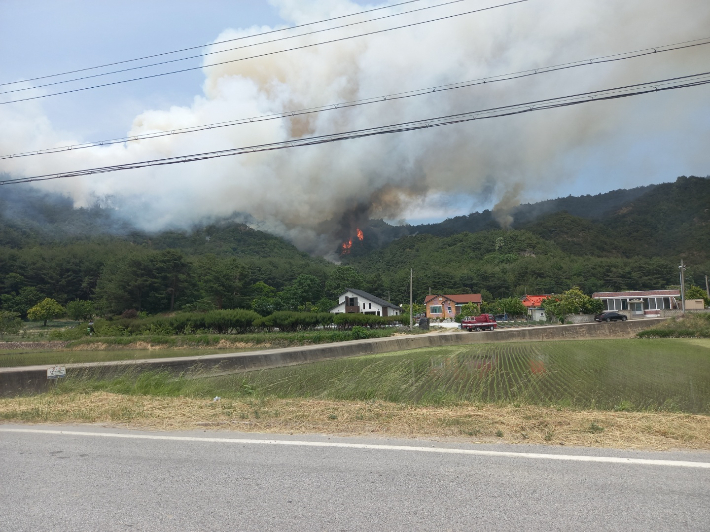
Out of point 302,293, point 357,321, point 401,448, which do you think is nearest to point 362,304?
point 302,293

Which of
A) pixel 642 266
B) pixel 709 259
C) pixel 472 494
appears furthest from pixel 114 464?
pixel 709 259

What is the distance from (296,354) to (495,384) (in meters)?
12.6

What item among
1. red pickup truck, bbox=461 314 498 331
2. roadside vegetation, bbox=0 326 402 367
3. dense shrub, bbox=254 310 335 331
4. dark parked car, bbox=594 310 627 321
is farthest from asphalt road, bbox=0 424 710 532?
dark parked car, bbox=594 310 627 321

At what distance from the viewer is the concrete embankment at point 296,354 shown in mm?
13227

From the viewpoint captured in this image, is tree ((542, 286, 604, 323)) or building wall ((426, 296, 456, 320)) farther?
building wall ((426, 296, 456, 320))

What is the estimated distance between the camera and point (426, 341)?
3769 centimetres

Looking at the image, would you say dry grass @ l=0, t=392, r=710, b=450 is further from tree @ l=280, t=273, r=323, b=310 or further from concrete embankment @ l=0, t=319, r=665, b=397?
tree @ l=280, t=273, r=323, b=310

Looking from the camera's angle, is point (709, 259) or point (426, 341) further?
point (709, 259)

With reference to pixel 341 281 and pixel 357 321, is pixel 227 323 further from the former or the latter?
pixel 341 281

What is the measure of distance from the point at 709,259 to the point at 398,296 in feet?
269

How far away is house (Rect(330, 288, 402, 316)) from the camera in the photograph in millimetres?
84625

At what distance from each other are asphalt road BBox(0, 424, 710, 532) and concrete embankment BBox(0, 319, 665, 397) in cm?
844

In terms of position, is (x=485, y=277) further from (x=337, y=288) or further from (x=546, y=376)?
(x=546, y=376)

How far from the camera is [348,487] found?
4.34m
